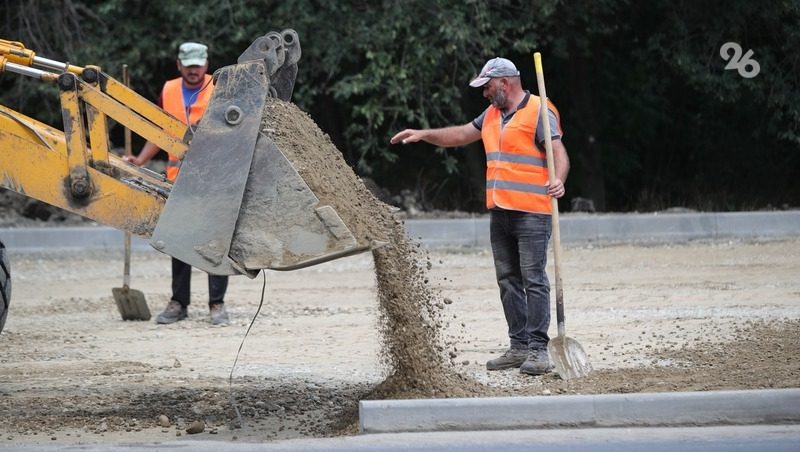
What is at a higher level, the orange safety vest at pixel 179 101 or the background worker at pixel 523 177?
the orange safety vest at pixel 179 101

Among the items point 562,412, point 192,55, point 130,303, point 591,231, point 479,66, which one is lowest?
point 562,412

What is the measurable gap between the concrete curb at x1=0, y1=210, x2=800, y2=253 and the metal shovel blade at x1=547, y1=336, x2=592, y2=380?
7.68 m

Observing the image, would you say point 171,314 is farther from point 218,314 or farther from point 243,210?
point 243,210

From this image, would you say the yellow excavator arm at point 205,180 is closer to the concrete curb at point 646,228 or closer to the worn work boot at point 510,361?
the worn work boot at point 510,361

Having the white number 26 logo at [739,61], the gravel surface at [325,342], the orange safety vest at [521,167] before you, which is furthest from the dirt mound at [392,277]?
the white number 26 logo at [739,61]

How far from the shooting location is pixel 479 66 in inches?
653

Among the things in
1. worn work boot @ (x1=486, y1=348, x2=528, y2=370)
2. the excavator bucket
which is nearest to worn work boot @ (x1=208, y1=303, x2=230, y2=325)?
worn work boot @ (x1=486, y1=348, x2=528, y2=370)

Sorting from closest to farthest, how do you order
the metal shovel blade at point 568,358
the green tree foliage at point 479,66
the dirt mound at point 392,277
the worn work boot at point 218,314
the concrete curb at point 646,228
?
1. the dirt mound at point 392,277
2. the metal shovel blade at point 568,358
3. the worn work boot at point 218,314
4. the concrete curb at point 646,228
5. the green tree foliage at point 479,66

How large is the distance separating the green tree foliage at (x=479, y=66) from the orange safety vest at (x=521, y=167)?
8.01 m

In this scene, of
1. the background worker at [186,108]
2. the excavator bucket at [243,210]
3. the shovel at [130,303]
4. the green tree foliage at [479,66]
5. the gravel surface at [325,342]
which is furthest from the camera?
the green tree foliage at [479,66]

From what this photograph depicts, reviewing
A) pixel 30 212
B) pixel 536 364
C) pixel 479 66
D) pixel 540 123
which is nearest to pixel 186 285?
pixel 536 364

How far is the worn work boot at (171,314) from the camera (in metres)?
10.4

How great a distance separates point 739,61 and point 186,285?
31.7ft

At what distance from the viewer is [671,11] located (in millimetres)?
17531
